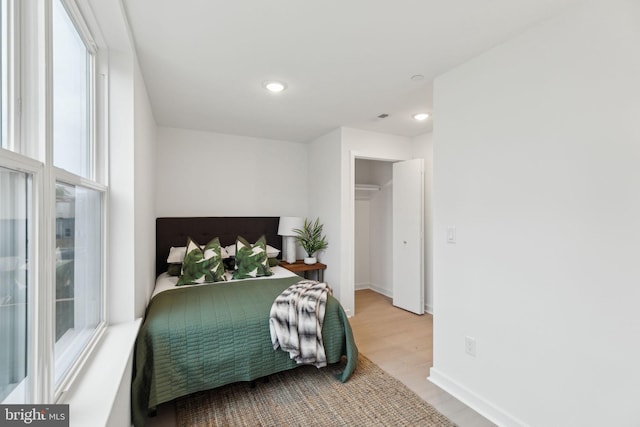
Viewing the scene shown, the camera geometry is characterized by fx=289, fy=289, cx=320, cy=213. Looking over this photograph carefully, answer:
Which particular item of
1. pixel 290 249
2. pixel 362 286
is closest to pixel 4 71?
pixel 290 249

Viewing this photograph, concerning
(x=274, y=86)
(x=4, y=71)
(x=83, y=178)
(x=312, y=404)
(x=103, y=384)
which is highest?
(x=274, y=86)

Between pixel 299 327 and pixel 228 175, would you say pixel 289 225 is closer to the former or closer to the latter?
pixel 228 175

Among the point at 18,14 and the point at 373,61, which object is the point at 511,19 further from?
the point at 18,14

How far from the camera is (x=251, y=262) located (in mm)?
3217

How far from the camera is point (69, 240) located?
125 centimetres

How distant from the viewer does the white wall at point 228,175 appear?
12.0 feet

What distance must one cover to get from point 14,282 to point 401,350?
284 centimetres

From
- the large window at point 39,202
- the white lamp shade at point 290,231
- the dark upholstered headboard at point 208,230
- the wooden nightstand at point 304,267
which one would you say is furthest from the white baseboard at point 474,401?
the dark upholstered headboard at point 208,230

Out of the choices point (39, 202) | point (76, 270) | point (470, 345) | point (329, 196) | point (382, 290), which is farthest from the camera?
point (382, 290)

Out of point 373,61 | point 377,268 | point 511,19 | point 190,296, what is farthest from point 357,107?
point 377,268

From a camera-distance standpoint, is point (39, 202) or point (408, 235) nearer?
point (39, 202)

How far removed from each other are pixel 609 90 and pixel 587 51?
0.24 metres

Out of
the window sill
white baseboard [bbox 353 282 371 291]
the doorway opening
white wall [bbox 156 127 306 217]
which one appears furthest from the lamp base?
the window sill

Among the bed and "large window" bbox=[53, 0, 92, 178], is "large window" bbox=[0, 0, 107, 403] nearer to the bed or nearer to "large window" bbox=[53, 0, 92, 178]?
"large window" bbox=[53, 0, 92, 178]
